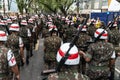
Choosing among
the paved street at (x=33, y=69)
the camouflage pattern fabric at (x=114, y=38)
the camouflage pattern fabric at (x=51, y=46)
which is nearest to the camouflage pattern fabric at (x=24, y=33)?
the paved street at (x=33, y=69)

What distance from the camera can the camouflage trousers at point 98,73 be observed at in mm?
6254

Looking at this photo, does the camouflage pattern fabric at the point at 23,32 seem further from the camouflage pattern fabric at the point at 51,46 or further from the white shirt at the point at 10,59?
the white shirt at the point at 10,59

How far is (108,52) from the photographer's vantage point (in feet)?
20.0

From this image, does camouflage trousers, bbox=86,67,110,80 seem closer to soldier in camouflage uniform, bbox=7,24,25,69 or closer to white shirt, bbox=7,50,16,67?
white shirt, bbox=7,50,16,67

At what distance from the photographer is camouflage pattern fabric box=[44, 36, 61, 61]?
8773 mm

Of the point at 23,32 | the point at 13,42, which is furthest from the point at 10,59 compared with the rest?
the point at 23,32

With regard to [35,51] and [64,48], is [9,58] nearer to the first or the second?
[64,48]

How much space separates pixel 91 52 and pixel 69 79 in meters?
2.37

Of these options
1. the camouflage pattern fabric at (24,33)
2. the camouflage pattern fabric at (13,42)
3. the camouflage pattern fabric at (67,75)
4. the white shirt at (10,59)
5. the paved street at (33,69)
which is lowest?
the paved street at (33,69)

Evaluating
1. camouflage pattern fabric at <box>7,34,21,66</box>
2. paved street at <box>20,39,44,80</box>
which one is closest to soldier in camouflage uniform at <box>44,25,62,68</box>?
camouflage pattern fabric at <box>7,34,21,66</box>

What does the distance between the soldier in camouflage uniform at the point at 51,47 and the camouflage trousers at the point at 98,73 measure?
99.8 inches

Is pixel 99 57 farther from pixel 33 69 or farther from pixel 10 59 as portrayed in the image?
pixel 33 69

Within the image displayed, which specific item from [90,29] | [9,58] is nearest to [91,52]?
[9,58]

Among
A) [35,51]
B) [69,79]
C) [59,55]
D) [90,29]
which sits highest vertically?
[59,55]
